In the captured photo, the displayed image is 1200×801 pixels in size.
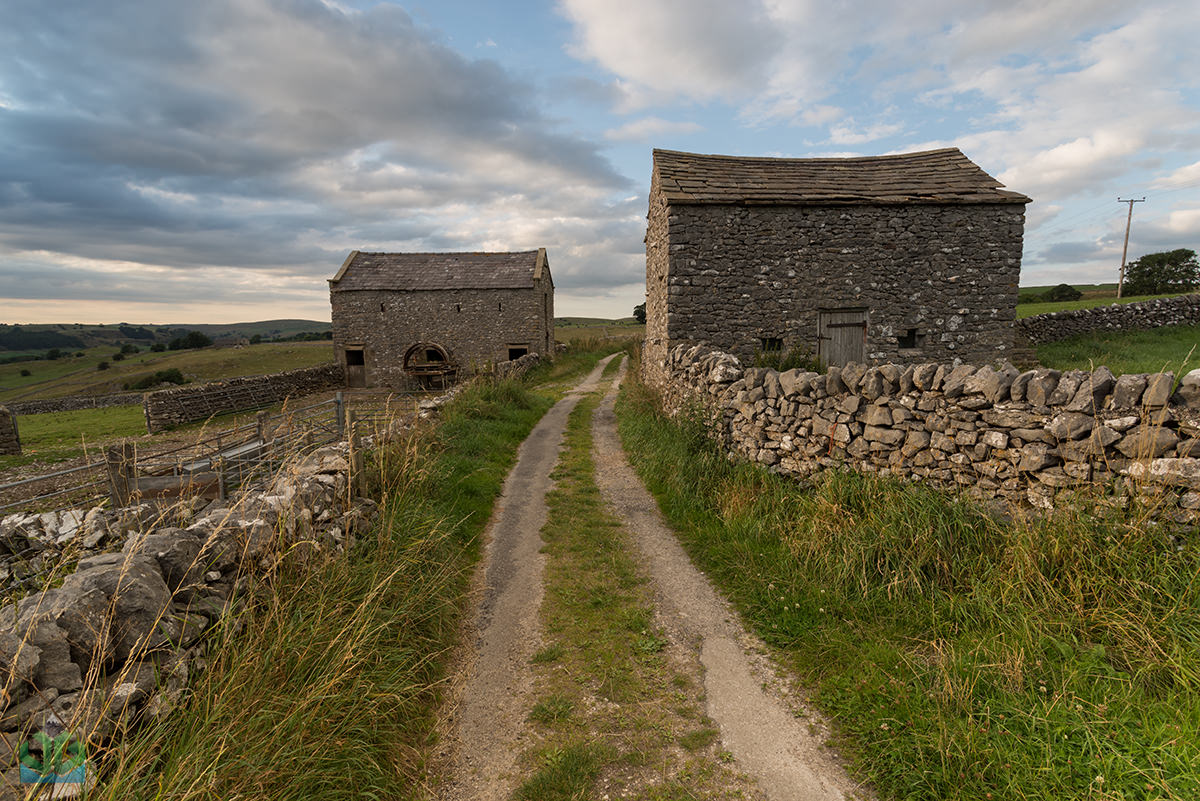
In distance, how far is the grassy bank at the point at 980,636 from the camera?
273 cm

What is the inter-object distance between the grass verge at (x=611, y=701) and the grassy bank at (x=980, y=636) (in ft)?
3.02

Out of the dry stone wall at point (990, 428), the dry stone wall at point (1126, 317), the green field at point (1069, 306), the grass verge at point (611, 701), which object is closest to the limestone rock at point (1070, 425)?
the dry stone wall at point (990, 428)

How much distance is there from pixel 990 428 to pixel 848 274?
8.61 meters

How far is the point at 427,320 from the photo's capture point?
26.4 meters

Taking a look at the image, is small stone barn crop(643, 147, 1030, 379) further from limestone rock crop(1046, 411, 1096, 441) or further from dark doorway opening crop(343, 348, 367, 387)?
dark doorway opening crop(343, 348, 367, 387)

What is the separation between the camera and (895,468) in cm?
555

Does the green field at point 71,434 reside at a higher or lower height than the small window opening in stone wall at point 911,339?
lower

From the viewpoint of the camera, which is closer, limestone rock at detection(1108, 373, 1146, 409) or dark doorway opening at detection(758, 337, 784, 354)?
limestone rock at detection(1108, 373, 1146, 409)

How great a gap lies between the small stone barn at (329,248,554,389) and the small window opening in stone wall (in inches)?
694

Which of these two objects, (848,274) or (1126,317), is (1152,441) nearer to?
(848,274)

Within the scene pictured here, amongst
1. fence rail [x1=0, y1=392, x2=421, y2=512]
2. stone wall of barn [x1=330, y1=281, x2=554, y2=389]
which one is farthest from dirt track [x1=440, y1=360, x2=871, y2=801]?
stone wall of barn [x1=330, y1=281, x2=554, y2=389]

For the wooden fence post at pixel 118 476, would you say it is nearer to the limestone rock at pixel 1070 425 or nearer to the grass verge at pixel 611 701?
the grass verge at pixel 611 701

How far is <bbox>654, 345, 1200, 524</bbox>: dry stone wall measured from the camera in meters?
3.95

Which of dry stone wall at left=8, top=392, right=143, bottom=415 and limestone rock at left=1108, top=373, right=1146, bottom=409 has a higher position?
limestone rock at left=1108, top=373, right=1146, bottom=409
